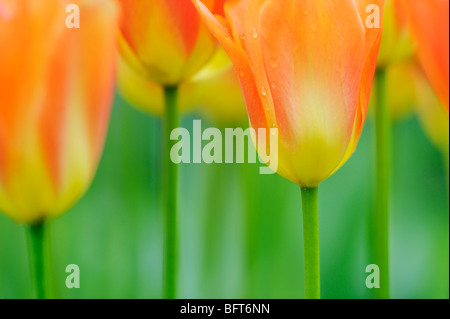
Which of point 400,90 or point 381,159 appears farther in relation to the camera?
point 400,90

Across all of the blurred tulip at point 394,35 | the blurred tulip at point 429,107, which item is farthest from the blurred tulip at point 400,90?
the blurred tulip at point 394,35

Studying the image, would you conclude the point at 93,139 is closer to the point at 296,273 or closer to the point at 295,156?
the point at 295,156

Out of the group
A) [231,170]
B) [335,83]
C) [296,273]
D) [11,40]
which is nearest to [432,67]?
[335,83]

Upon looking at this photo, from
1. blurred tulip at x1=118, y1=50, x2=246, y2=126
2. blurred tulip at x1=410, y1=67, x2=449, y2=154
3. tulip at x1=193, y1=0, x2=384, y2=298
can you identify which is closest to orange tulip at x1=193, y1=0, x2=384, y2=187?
tulip at x1=193, y1=0, x2=384, y2=298


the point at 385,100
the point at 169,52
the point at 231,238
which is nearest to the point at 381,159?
the point at 385,100

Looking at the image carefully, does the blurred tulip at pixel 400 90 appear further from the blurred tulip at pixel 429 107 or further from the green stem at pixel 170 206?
the green stem at pixel 170 206

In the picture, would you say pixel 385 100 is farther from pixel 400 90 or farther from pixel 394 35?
pixel 400 90

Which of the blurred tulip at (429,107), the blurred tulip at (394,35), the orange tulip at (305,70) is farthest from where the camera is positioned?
the blurred tulip at (429,107)
